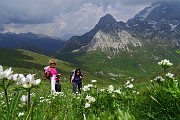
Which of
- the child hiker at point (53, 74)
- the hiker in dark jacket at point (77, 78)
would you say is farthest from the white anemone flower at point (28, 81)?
the hiker in dark jacket at point (77, 78)

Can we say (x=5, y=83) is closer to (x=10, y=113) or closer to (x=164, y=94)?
(x=10, y=113)

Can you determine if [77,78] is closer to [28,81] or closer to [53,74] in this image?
[53,74]

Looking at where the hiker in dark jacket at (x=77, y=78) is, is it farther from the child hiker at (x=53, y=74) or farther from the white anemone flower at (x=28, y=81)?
the white anemone flower at (x=28, y=81)

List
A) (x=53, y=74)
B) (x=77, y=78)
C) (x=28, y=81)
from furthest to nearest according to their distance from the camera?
(x=77, y=78), (x=53, y=74), (x=28, y=81)

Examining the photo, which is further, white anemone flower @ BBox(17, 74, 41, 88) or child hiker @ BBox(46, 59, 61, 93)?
child hiker @ BBox(46, 59, 61, 93)

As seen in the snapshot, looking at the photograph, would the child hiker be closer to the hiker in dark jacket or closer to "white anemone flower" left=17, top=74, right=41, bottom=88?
the hiker in dark jacket

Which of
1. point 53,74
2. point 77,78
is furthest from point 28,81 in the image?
point 77,78

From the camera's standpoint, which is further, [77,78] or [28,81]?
[77,78]

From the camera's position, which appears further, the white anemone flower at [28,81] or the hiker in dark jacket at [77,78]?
the hiker in dark jacket at [77,78]

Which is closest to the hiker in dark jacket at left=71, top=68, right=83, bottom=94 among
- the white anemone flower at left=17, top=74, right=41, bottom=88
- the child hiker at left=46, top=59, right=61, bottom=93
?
the child hiker at left=46, top=59, right=61, bottom=93

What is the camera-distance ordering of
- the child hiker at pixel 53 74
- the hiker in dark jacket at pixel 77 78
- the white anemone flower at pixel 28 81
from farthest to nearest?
1. the hiker in dark jacket at pixel 77 78
2. the child hiker at pixel 53 74
3. the white anemone flower at pixel 28 81

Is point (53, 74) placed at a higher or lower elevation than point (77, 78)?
higher

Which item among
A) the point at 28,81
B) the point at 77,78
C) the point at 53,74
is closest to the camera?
the point at 28,81

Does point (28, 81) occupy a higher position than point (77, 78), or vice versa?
point (28, 81)
